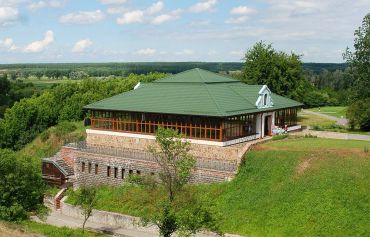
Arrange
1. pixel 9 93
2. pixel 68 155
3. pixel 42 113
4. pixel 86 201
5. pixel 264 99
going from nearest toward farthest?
pixel 86 201 < pixel 264 99 < pixel 68 155 < pixel 42 113 < pixel 9 93

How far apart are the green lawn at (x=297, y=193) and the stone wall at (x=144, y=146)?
238 centimetres

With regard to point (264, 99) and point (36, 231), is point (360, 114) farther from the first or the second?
point (36, 231)

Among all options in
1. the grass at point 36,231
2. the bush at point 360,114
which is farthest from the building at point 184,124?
the grass at point 36,231

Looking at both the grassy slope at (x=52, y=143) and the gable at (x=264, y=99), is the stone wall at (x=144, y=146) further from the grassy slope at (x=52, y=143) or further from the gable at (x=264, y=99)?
the grassy slope at (x=52, y=143)

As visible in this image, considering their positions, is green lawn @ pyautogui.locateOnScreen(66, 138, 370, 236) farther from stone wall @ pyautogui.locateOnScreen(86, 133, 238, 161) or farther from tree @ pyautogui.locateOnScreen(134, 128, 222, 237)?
stone wall @ pyautogui.locateOnScreen(86, 133, 238, 161)

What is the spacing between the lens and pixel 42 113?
70.6m

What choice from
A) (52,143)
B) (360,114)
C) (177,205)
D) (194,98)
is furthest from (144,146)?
(360,114)

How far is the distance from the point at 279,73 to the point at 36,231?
126 ft

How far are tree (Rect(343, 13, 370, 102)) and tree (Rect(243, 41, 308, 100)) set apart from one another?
7.09m

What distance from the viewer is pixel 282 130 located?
46.4 meters

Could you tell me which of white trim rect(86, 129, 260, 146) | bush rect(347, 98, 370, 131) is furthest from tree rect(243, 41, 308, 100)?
white trim rect(86, 129, 260, 146)

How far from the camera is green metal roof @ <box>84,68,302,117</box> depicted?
1635 inches

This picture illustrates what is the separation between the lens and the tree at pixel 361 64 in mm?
55500

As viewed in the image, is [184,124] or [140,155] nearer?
[140,155]
